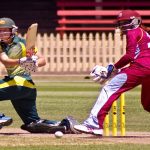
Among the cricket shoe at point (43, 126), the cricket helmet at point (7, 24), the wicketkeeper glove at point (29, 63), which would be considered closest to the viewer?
the wicketkeeper glove at point (29, 63)

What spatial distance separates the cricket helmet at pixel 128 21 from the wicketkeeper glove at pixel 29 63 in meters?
1.30

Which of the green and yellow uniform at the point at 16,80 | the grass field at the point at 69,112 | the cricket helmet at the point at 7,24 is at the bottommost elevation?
the grass field at the point at 69,112

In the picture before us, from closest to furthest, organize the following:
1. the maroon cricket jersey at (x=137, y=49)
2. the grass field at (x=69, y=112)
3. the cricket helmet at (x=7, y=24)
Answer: the grass field at (x=69, y=112) → the maroon cricket jersey at (x=137, y=49) → the cricket helmet at (x=7, y=24)

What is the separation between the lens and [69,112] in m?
16.9

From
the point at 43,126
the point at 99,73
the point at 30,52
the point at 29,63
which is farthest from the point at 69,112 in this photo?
the point at 29,63

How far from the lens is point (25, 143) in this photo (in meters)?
10.5

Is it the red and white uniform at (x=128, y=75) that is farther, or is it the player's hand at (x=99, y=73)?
the player's hand at (x=99, y=73)

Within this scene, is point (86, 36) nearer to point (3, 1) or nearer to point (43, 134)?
point (3, 1)

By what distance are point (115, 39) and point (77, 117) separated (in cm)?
1598

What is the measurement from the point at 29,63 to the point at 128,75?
4.56 feet

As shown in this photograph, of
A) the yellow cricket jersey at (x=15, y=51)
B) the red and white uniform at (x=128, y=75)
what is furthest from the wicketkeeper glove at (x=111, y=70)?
the yellow cricket jersey at (x=15, y=51)

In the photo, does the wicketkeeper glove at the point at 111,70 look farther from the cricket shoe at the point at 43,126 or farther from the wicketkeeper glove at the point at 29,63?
the cricket shoe at the point at 43,126

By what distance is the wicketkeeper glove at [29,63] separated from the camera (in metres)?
11.3

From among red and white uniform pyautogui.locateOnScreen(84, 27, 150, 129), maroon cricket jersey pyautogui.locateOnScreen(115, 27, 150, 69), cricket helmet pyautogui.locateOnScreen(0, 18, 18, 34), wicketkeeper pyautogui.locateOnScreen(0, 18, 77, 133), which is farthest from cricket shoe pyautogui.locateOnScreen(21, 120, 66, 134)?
maroon cricket jersey pyautogui.locateOnScreen(115, 27, 150, 69)
